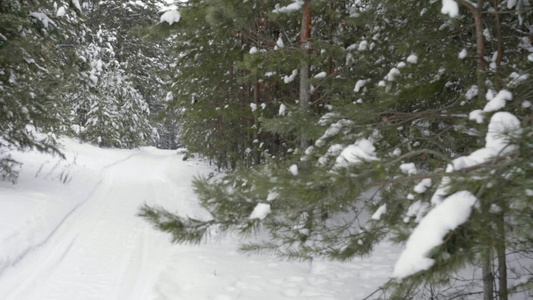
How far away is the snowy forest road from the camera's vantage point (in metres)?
5.02

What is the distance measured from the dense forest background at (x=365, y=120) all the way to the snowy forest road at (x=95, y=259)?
1.92 metres

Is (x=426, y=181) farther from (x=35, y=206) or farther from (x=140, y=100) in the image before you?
(x=140, y=100)

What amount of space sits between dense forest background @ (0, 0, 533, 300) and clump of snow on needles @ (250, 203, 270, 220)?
1cm

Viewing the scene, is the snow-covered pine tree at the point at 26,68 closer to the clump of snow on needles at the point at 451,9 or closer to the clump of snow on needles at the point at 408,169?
the clump of snow on needles at the point at 451,9

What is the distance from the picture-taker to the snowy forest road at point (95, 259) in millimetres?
5020

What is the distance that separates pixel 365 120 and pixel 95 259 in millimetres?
5118

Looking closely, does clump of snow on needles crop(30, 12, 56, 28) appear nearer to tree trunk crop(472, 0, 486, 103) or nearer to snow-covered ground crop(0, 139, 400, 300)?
snow-covered ground crop(0, 139, 400, 300)

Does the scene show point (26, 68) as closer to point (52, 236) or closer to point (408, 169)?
point (52, 236)

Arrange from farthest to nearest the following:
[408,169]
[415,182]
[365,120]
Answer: [365,120], [415,182], [408,169]

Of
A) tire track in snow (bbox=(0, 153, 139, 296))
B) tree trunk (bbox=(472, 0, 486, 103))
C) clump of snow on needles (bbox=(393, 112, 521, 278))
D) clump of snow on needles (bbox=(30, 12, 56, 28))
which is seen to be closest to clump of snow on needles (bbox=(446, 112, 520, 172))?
clump of snow on needles (bbox=(393, 112, 521, 278))

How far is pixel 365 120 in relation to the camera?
146 inches

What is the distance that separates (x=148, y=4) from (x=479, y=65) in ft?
99.7

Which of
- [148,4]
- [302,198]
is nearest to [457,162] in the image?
[302,198]

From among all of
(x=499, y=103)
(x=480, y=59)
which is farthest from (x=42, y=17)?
(x=499, y=103)
